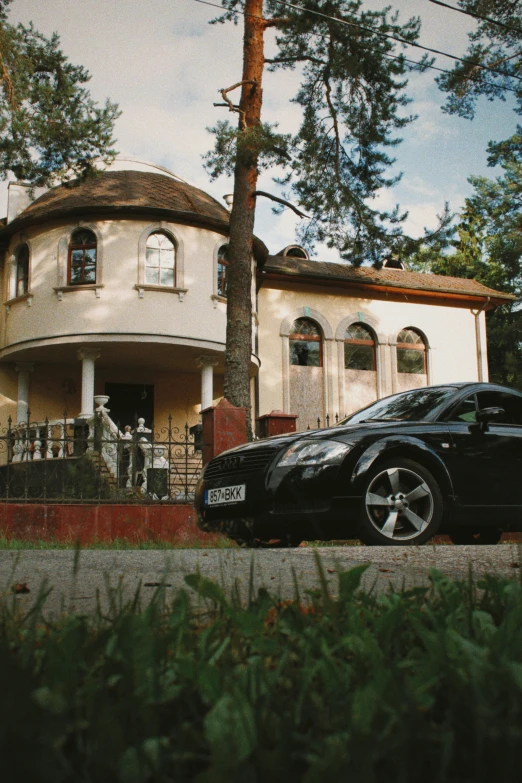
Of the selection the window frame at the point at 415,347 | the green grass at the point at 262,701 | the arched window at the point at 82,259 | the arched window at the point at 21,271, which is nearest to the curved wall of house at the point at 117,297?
the arched window at the point at 82,259

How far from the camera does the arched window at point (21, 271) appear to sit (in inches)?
781

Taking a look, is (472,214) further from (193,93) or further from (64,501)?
(64,501)

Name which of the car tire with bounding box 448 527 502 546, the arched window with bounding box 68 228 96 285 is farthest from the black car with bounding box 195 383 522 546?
the arched window with bounding box 68 228 96 285

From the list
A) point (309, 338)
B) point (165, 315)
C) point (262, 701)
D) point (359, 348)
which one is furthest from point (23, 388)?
point (262, 701)

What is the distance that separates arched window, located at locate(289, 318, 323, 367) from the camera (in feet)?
76.4

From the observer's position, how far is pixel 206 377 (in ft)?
64.4

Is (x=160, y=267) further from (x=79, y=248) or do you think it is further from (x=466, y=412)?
(x=466, y=412)

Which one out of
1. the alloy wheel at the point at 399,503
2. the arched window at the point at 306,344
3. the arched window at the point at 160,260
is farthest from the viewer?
the arched window at the point at 306,344

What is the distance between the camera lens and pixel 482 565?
13.9ft

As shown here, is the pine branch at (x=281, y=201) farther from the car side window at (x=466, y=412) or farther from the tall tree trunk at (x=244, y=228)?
the car side window at (x=466, y=412)

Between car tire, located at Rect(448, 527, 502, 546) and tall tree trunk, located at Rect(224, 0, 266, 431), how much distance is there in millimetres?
4985

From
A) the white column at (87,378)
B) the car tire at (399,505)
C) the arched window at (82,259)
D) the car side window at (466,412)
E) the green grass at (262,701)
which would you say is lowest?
the green grass at (262,701)

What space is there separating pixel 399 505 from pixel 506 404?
6.07 feet

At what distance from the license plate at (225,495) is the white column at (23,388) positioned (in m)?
13.7
